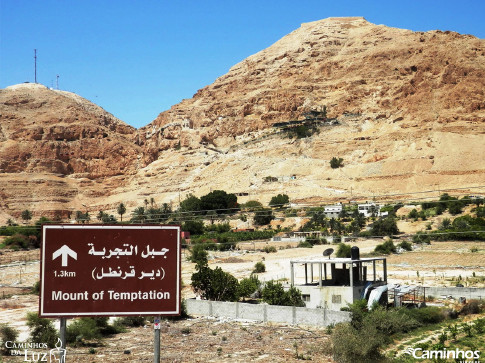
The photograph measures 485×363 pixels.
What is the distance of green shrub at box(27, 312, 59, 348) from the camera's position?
65.4 ft

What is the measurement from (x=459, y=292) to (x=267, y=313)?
9.66 metres

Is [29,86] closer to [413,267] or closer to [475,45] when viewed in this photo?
[475,45]

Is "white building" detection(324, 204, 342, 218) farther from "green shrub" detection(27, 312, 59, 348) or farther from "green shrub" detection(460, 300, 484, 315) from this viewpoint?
"green shrub" detection(27, 312, 59, 348)

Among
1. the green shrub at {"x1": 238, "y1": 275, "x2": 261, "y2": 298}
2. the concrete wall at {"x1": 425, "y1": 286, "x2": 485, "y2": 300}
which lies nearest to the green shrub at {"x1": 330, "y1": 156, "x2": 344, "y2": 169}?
the green shrub at {"x1": 238, "y1": 275, "x2": 261, "y2": 298}

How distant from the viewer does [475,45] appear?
11531cm

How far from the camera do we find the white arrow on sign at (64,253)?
36.6ft

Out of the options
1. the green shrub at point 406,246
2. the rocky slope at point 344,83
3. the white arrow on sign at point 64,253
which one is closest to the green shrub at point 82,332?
the white arrow on sign at point 64,253

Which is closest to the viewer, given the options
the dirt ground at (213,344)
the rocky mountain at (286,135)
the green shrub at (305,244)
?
the dirt ground at (213,344)

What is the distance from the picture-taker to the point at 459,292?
88.8ft

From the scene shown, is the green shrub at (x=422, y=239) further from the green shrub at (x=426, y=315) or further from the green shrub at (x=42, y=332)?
the green shrub at (x=42, y=332)

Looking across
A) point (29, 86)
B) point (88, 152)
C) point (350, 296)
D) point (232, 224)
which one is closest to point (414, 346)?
point (350, 296)

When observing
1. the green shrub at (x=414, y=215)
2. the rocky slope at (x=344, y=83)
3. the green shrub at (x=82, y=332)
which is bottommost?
the green shrub at (x=82, y=332)

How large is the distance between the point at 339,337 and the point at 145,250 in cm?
838

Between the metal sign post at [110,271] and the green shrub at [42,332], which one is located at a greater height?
the metal sign post at [110,271]
